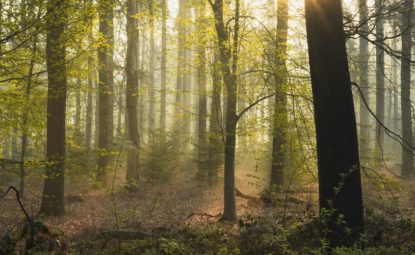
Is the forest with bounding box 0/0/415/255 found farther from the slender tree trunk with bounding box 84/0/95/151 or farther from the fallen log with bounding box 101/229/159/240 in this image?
the slender tree trunk with bounding box 84/0/95/151

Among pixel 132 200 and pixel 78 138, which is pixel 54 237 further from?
pixel 78 138

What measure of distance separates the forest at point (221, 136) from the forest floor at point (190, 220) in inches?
1.9

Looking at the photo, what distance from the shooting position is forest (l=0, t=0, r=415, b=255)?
5742 millimetres

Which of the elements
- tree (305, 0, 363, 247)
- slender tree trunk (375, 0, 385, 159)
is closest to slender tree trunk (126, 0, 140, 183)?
slender tree trunk (375, 0, 385, 159)

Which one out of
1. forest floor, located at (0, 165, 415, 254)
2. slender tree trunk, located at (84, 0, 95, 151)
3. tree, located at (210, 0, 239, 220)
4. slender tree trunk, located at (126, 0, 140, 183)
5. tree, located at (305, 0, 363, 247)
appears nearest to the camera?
tree, located at (305, 0, 363, 247)

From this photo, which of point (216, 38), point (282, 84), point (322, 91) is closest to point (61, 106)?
point (216, 38)

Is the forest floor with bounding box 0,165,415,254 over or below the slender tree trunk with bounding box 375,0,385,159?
below

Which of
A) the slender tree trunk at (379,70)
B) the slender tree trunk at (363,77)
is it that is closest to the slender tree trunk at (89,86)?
the slender tree trunk at (363,77)

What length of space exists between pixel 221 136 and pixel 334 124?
25.1 ft

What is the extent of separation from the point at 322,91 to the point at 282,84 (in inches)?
165

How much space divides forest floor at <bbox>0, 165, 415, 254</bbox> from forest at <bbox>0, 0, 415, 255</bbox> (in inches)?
1.9

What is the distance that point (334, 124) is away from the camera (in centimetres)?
568

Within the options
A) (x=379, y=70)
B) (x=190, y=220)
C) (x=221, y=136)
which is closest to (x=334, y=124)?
Answer: (x=190, y=220)

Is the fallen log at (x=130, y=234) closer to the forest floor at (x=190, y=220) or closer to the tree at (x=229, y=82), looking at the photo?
the forest floor at (x=190, y=220)
